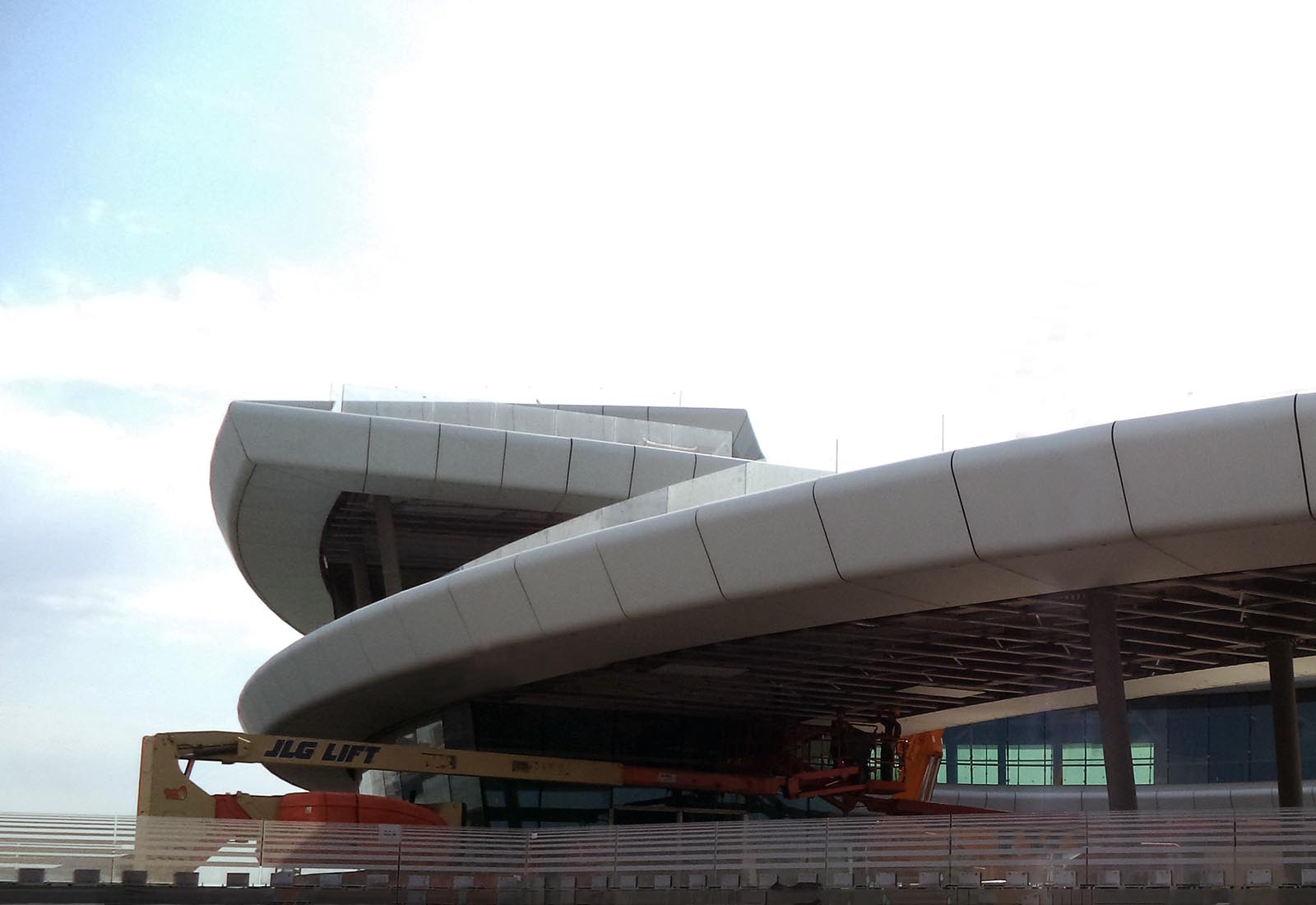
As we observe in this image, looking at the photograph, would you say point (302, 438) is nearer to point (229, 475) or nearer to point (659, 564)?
point (229, 475)

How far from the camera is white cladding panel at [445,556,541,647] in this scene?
22.6 metres

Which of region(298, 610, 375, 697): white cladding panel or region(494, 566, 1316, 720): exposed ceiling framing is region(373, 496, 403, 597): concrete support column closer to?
region(298, 610, 375, 697): white cladding panel

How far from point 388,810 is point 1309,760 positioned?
106ft

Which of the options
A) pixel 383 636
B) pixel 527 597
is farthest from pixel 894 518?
pixel 383 636

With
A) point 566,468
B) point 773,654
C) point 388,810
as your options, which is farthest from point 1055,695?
point 388,810

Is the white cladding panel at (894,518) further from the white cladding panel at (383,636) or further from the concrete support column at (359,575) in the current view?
the concrete support column at (359,575)

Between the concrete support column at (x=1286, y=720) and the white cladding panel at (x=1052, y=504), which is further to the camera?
the concrete support column at (x=1286, y=720)

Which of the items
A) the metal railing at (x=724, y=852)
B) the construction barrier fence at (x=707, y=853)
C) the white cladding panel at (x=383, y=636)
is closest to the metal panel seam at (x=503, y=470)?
the white cladding panel at (x=383, y=636)

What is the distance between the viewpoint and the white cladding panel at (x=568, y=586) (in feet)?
70.0

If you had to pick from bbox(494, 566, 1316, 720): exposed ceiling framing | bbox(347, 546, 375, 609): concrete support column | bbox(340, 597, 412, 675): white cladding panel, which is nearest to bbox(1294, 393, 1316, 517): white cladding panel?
bbox(494, 566, 1316, 720): exposed ceiling framing

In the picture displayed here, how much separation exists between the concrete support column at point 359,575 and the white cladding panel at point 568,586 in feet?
51.2

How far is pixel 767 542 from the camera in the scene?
19.2 meters

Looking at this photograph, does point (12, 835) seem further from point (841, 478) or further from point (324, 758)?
point (841, 478)

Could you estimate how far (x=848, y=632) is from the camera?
2403 cm
